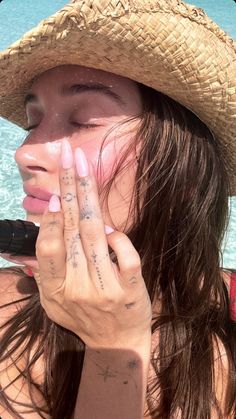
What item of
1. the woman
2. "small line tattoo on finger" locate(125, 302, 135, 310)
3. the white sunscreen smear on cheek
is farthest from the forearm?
the white sunscreen smear on cheek

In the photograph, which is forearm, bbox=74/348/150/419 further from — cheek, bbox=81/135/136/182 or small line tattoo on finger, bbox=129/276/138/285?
cheek, bbox=81/135/136/182

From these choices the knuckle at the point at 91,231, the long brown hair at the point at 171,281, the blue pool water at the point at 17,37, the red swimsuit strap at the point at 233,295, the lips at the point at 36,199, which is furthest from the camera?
the blue pool water at the point at 17,37

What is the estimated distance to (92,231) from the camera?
86cm

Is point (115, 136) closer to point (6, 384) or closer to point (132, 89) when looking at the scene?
point (132, 89)

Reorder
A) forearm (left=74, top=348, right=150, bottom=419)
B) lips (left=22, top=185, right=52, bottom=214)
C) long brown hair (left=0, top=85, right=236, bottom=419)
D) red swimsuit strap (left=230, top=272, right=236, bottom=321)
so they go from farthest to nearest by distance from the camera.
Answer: red swimsuit strap (left=230, top=272, right=236, bottom=321) → long brown hair (left=0, top=85, right=236, bottom=419) → lips (left=22, top=185, right=52, bottom=214) → forearm (left=74, top=348, right=150, bottom=419)

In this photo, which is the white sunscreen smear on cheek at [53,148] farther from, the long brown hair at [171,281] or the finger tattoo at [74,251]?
the finger tattoo at [74,251]

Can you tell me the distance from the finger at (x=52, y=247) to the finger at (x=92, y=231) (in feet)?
0.15

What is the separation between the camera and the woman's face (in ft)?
3.74

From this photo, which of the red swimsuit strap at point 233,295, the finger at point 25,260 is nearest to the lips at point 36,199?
the finger at point 25,260

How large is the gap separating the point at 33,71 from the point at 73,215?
0.57 m

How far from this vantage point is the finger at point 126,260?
87 cm

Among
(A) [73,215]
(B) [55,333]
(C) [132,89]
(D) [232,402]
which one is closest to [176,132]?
(C) [132,89]

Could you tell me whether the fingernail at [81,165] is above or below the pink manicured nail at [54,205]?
above

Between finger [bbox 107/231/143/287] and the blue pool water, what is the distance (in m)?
1.72
